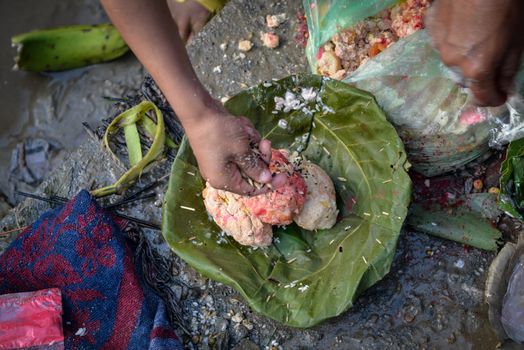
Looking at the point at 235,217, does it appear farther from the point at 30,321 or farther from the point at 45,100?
the point at 45,100

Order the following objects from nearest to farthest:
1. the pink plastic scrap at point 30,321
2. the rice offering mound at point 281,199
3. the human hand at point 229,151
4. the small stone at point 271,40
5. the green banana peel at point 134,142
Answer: the human hand at point 229,151 → the rice offering mound at point 281,199 → the pink plastic scrap at point 30,321 → the green banana peel at point 134,142 → the small stone at point 271,40

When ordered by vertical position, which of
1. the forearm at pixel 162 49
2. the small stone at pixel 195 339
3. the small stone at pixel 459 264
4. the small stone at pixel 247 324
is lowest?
the small stone at pixel 459 264

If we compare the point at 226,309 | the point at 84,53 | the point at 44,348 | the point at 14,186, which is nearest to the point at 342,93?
the point at 226,309

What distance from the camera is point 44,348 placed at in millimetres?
2248

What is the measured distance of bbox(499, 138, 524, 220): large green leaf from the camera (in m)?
2.10

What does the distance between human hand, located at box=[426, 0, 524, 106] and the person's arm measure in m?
0.63

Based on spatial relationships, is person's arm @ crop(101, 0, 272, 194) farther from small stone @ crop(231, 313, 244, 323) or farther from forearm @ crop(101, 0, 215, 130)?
small stone @ crop(231, 313, 244, 323)

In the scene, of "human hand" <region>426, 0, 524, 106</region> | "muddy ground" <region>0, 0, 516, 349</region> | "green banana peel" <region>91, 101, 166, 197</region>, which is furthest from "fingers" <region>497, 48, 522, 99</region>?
"green banana peel" <region>91, 101, 166, 197</region>

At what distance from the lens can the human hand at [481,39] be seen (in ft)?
4.19

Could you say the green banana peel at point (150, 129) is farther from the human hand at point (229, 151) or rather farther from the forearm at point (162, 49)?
the forearm at point (162, 49)

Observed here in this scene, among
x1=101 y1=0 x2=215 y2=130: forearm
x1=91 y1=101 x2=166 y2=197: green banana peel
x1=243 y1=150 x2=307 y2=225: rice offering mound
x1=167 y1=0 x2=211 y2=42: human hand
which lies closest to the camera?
x1=101 y1=0 x2=215 y2=130: forearm

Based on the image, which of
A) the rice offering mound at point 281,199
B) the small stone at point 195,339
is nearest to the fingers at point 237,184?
the rice offering mound at point 281,199

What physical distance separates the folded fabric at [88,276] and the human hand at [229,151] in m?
0.75

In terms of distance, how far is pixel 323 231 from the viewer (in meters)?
2.28
